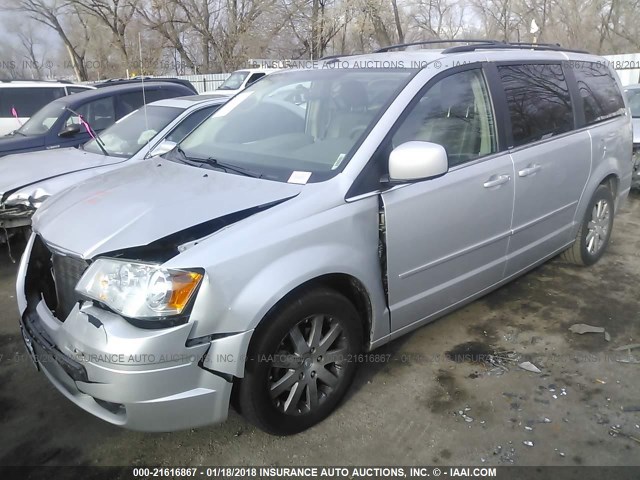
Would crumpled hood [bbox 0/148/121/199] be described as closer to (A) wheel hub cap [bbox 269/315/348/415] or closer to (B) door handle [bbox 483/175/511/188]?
(A) wheel hub cap [bbox 269/315/348/415]

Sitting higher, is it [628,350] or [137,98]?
[137,98]

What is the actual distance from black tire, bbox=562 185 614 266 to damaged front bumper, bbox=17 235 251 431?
3474mm

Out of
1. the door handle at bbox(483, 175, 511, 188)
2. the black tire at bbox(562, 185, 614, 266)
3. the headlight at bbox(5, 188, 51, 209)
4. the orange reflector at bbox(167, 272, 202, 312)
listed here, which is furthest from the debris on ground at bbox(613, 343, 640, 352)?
the headlight at bbox(5, 188, 51, 209)

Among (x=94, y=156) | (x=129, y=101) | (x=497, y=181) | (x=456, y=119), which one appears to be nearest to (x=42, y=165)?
(x=94, y=156)

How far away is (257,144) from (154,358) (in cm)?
156

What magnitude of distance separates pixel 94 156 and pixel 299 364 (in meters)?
3.98

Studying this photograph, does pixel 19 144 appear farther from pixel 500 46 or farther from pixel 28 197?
pixel 500 46

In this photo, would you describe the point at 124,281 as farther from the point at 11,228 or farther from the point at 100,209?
the point at 11,228

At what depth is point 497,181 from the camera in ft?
11.2

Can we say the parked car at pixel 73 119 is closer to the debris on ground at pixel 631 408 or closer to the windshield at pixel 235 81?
the debris on ground at pixel 631 408

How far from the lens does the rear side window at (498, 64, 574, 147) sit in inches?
143

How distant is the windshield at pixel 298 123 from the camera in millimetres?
2930

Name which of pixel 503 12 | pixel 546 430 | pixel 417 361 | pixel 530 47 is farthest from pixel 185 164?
pixel 503 12

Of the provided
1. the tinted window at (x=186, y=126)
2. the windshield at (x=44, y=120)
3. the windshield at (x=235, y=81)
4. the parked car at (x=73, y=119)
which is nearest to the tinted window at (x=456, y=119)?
the tinted window at (x=186, y=126)
